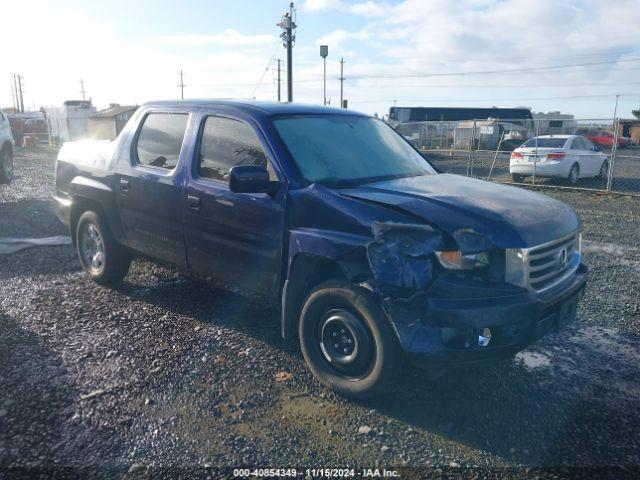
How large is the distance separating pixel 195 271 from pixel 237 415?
161 centimetres

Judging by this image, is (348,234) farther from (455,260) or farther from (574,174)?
(574,174)

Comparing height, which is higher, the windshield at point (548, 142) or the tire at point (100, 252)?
the windshield at point (548, 142)

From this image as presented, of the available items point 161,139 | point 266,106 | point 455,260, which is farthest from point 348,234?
point 161,139

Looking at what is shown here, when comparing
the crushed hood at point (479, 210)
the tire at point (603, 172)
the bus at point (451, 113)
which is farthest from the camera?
the bus at point (451, 113)

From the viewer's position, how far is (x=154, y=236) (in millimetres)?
4883

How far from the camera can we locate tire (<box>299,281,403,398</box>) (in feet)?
10.8

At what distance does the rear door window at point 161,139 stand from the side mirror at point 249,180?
1208 millimetres

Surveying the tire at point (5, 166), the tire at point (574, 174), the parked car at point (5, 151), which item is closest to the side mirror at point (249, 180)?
the parked car at point (5, 151)

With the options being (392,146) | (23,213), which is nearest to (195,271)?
(392,146)

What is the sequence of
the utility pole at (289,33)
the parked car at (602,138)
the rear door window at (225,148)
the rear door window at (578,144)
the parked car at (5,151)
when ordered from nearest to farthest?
the rear door window at (225,148)
the parked car at (5,151)
the rear door window at (578,144)
the utility pole at (289,33)
the parked car at (602,138)

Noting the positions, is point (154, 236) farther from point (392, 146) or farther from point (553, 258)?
point (553, 258)

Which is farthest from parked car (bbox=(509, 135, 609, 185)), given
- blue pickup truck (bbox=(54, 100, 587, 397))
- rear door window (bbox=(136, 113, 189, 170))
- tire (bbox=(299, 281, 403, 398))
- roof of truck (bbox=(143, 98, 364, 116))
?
tire (bbox=(299, 281, 403, 398))

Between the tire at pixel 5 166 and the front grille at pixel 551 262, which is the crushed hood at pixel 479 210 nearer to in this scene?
the front grille at pixel 551 262

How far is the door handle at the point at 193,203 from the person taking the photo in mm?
4355
